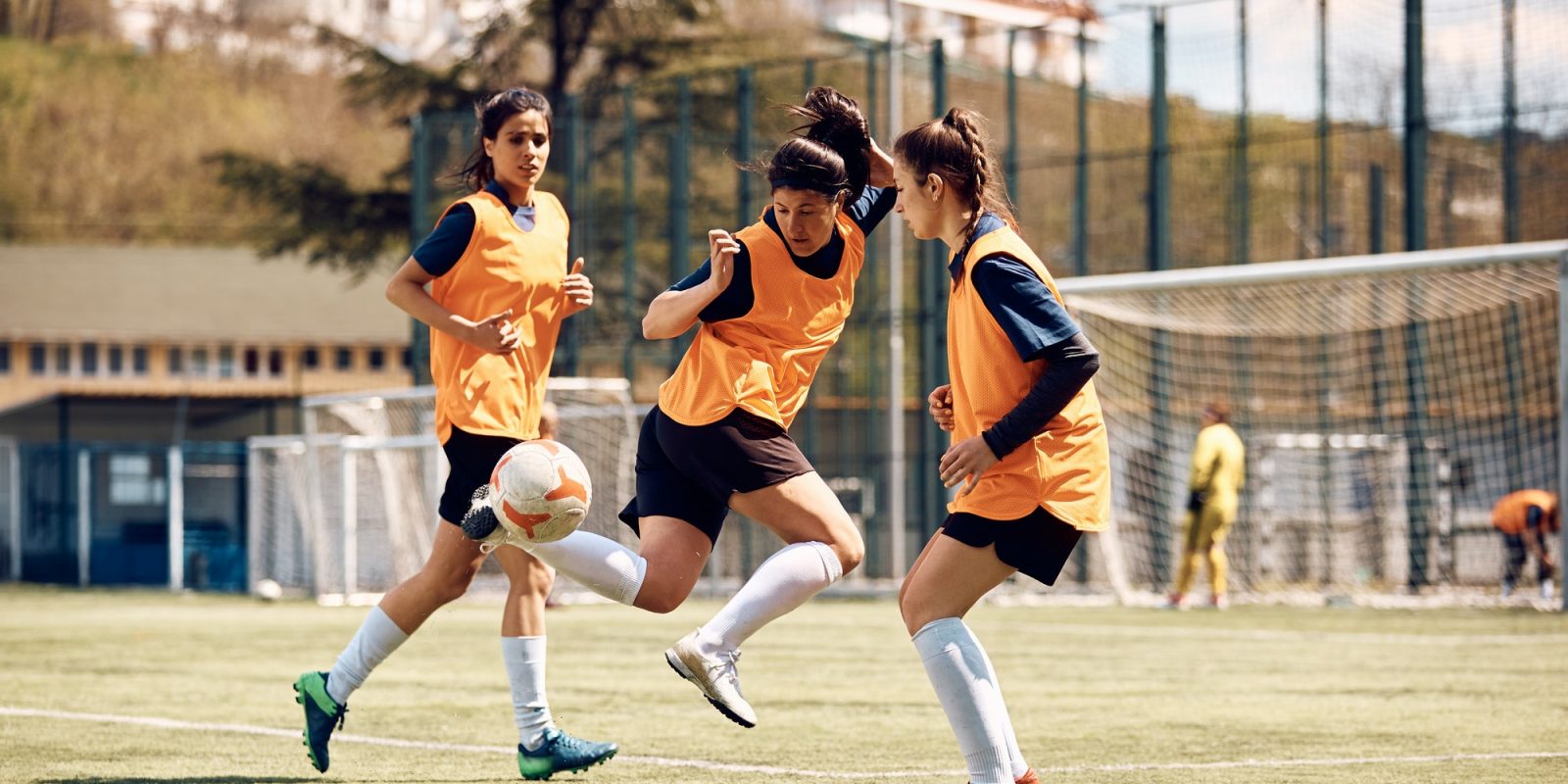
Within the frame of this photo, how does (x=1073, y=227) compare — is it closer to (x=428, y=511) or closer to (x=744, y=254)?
(x=428, y=511)

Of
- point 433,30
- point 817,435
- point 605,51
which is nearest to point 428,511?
point 817,435

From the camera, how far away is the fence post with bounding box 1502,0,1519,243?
19.7 metres

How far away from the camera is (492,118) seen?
241 inches

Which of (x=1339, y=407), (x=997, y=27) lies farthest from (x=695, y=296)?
(x=997, y=27)

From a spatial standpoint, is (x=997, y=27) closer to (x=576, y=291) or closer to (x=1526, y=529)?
(x=1526, y=529)

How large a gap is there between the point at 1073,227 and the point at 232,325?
3231 centimetres

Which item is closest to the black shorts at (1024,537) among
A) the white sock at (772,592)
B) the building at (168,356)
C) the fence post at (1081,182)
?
the white sock at (772,592)

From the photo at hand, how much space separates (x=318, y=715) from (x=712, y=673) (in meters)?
1.58

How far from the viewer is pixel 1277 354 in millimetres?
21188

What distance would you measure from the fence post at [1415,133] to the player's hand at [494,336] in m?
15.7

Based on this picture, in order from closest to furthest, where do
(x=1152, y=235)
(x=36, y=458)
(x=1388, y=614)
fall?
(x=1388, y=614), (x=1152, y=235), (x=36, y=458)

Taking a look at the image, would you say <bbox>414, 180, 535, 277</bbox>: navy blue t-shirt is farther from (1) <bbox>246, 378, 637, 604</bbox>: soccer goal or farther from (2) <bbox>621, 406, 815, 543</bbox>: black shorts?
(1) <bbox>246, 378, 637, 604</bbox>: soccer goal

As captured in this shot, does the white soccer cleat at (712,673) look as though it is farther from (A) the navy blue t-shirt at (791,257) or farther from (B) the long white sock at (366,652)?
(B) the long white sock at (366,652)

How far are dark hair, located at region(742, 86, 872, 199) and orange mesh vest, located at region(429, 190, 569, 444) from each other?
0.83 meters
